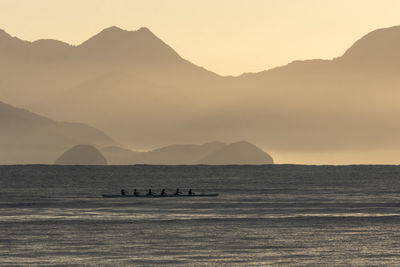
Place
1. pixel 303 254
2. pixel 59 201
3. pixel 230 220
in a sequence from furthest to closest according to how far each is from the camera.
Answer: pixel 59 201
pixel 230 220
pixel 303 254

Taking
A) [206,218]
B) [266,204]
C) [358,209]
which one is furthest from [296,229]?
[266,204]

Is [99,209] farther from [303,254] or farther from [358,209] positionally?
[303,254]

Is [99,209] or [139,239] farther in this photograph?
[99,209]

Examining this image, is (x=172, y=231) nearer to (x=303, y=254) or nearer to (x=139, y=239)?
(x=139, y=239)

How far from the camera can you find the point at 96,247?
92000mm

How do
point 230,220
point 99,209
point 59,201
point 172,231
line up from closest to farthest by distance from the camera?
1. point 172,231
2. point 230,220
3. point 99,209
4. point 59,201

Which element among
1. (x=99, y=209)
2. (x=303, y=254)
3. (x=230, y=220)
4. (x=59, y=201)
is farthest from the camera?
(x=59, y=201)

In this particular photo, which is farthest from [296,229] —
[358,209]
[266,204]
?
[266,204]

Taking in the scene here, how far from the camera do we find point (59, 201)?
17862 cm

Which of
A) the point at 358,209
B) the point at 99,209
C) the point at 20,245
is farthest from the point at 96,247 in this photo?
the point at 358,209

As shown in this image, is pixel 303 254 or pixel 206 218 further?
pixel 206 218

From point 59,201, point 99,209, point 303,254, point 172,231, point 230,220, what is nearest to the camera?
point 303,254

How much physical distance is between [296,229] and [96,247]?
2981 cm

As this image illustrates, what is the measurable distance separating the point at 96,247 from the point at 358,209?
227ft
